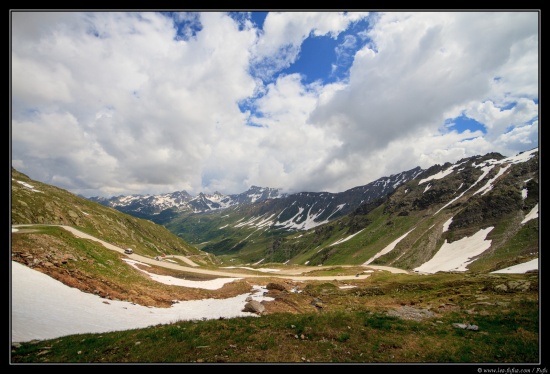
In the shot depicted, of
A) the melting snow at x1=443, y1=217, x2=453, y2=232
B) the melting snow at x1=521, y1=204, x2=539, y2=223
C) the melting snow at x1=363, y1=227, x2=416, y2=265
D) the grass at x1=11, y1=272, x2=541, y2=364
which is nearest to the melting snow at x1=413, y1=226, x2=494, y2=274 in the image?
the melting snow at x1=521, y1=204, x2=539, y2=223

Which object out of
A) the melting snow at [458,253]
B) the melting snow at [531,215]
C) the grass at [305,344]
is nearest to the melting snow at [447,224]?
the melting snow at [458,253]

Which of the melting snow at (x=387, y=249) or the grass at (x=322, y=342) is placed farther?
the melting snow at (x=387, y=249)

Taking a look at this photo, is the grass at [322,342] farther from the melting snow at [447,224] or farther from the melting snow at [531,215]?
the melting snow at [447,224]

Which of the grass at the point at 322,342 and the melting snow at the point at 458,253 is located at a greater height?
the grass at the point at 322,342

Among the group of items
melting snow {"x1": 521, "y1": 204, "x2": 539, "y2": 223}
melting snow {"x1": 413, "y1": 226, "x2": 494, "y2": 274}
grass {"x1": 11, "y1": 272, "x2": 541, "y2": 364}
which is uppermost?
melting snow {"x1": 521, "y1": 204, "x2": 539, "y2": 223}

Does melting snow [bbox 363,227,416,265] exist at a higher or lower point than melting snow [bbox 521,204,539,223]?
lower

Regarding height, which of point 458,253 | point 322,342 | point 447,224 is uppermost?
point 447,224

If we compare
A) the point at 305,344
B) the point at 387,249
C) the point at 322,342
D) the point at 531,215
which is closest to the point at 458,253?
the point at 531,215

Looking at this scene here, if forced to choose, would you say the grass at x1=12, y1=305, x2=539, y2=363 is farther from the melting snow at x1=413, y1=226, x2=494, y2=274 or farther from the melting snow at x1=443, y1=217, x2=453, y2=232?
the melting snow at x1=443, y1=217, x2=453, y2=232

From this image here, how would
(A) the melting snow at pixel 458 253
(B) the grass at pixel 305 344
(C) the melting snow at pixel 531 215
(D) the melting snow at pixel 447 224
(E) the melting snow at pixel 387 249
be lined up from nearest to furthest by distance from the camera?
(B) the grass at pixel 305 344 → (A) the melting snow at pixel 458 253 → (C) the melting snow at pixel 531 215 → (D) the melting snow at pixel 447 224 → (E) the melting snow at pixel 387 249

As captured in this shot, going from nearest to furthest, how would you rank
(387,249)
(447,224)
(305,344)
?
(305,344) → (447,224) → (387,249)

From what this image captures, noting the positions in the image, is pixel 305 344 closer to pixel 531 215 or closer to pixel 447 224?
pixel 531 215
